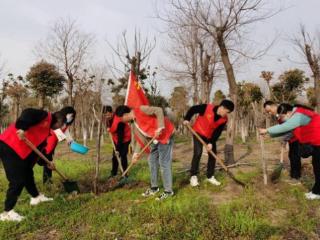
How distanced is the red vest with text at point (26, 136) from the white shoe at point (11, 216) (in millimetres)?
765

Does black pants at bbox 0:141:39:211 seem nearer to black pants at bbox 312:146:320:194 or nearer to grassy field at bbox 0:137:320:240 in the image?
grassy field at bbox 0:137:320:240

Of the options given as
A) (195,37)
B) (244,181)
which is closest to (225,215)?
(244,181)

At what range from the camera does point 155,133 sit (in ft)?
19.6

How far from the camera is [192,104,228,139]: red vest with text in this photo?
6812mm

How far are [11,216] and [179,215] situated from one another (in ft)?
7.48

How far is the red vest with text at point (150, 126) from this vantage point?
6090 millimetres

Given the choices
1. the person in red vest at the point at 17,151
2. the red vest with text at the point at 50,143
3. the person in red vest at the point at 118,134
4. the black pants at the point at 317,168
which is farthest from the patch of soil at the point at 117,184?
the black pants at the point at 317,168

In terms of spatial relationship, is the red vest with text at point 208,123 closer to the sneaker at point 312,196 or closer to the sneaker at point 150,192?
the sneaker at point 150,192

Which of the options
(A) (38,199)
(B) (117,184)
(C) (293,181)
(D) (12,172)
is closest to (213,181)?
(C) (293,181)

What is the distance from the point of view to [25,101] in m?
35.2

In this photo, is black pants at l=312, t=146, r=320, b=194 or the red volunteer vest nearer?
black pants at l=312, t=146, r=320, b=194

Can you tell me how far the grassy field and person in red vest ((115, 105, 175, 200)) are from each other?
0.33 m

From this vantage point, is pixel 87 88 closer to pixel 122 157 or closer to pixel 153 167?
pixel 122 157

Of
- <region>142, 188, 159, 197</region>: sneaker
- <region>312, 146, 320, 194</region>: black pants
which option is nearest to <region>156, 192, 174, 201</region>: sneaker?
<region>142, 188, 159, 197</region>: sneaker
